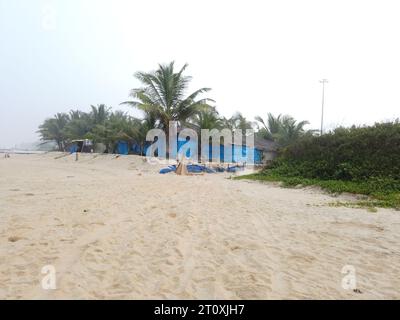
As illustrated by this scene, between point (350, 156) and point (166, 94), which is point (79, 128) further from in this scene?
point (350, 156)

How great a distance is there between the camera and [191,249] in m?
3.48

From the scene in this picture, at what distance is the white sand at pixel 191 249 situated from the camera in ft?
8.28

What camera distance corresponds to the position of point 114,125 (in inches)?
1013

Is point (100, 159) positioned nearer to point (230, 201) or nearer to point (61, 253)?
point (230, 201)

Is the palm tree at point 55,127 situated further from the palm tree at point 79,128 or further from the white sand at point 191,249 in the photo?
the white sand at point 191,249

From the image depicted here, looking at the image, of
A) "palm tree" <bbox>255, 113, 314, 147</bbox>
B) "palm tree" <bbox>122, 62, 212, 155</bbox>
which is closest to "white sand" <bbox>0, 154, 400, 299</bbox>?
"palm tree" <bbox>122, 62, 212, 155</bbox>

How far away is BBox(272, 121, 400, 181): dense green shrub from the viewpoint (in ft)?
30.5

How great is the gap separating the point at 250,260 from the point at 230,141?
70.6ft

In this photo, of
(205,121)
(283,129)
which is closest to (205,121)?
(205,121)

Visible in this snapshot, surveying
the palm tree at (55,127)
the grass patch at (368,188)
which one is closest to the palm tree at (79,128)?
the palm tree at (55,127)

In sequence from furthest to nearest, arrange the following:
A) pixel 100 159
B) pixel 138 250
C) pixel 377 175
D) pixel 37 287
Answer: pixel 100 159 < pixel 377 175 < pixel 138 250 < pixel 37 287

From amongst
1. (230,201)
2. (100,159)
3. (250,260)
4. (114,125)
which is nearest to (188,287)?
(250,260)

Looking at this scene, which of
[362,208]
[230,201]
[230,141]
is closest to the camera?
[362,208]
